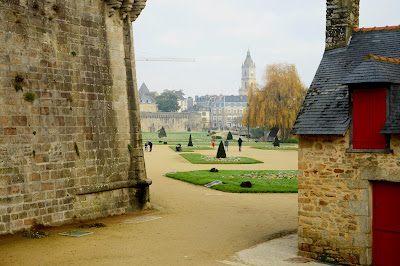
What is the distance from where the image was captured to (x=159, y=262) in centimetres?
947

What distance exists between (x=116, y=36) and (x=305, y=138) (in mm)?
7375

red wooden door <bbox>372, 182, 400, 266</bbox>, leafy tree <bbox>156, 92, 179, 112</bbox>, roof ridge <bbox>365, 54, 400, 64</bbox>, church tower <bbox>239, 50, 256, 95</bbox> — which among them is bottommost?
red wooden door <bbox>372, 182, 400, 266</bbox>

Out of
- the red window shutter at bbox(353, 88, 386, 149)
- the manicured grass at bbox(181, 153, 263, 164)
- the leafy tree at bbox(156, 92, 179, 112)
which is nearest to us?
the red window shutter at bbox(353, 88, 386, 149)

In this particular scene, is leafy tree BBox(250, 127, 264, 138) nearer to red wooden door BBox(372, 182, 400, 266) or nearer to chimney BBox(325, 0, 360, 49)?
chimney BBox(325, 0, 360, 49)

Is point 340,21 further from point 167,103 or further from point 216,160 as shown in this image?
point 167,103

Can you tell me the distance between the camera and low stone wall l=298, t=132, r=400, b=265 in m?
9.24

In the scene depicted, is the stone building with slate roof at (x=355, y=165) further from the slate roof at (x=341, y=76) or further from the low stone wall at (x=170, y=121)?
the low stone wall at (x=170, y=121)

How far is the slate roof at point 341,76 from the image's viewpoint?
9398 millimetres

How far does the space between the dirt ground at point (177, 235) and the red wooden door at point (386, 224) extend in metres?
2.90

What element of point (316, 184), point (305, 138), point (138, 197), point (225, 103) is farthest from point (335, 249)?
point (225, 103)

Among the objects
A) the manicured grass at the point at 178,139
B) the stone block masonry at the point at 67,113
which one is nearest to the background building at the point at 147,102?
the manicured grass at the point at 178,139

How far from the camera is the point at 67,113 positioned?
42.5 ft

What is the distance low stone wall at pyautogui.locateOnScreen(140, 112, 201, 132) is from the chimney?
97063 mm

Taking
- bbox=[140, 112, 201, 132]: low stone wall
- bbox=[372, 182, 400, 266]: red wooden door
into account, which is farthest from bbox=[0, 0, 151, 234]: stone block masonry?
bbox=[140, 112, 201, 132]: low stone wall
